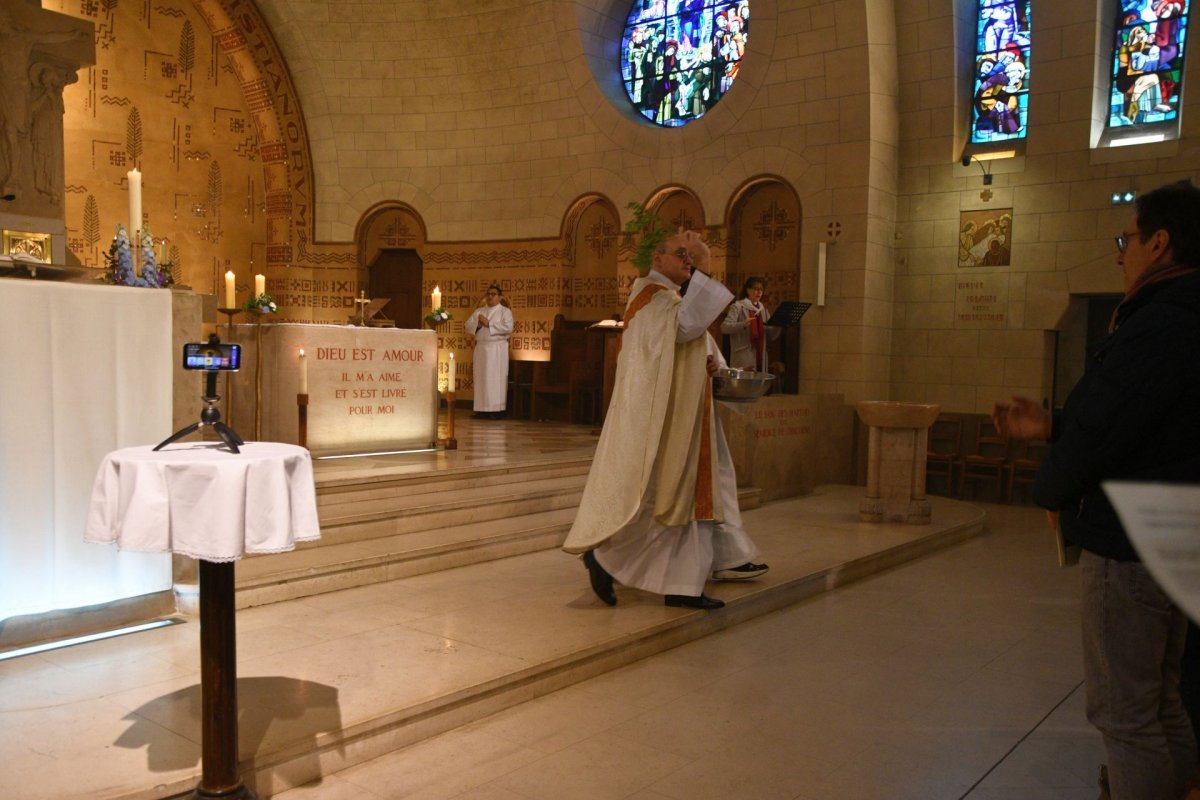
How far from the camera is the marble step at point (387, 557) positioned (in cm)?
491

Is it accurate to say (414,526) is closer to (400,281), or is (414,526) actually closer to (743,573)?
(743,573)

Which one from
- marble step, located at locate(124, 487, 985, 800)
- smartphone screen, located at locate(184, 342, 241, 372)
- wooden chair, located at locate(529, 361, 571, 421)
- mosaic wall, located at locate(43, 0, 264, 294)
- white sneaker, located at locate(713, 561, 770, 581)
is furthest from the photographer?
wooden chair, located at locate(529, 361, 571, 421)

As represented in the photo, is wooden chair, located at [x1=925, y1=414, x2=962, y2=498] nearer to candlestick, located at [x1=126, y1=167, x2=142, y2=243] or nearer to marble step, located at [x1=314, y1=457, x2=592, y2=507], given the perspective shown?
marble step, located at [x1=314, y1=457, x2=592, y2=507]

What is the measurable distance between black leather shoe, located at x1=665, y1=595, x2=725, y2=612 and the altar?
364 cm

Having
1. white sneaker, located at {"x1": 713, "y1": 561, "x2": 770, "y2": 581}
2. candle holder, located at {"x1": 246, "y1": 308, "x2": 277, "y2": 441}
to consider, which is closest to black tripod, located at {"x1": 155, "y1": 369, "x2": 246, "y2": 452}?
white sneaker, located at {"x1": 713, "y1": 561, "x2": 770, "y2": 581}

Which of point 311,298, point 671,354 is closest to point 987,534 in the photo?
point 671,354

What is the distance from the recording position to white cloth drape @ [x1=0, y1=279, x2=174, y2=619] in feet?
12.8

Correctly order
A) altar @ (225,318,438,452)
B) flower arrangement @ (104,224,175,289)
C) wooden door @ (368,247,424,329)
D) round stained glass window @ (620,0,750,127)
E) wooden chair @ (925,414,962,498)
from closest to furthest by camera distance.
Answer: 1. flower arrangement @ (104,224,175,289)
2. altar @ (225,318,438,452)
3. wooden chair @ (925,414,962,498)
4. round stained glass window @ (620,0,750,127)
5. wooden door @ (368,247,424,329)

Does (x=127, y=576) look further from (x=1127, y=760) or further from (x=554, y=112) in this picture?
(x=554, y=112)

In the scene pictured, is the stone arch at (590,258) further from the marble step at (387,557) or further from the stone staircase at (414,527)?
the marble step at (387,557)

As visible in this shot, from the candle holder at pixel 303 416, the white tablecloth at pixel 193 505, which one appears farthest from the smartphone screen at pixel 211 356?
the candle holder at pixel 303 416

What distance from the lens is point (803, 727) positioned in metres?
3.80

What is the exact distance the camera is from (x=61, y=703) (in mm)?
3426

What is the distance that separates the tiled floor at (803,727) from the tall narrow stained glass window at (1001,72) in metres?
7.55
